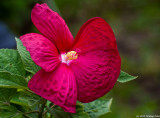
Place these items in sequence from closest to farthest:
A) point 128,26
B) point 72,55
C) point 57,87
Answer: point 57,87 → point 72,55 → point 128,26

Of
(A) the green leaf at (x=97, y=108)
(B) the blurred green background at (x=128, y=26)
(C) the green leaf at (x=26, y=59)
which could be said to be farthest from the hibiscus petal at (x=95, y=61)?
(B) the blurred green background at (x=128, y=26)

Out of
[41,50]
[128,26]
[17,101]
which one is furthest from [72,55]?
[128,26]

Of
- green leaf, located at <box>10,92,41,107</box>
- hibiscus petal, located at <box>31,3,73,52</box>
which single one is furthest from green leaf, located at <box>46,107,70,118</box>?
hibiscus petal, located at <box>31,3,73,52</box>

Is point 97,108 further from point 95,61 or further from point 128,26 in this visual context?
point 128,26

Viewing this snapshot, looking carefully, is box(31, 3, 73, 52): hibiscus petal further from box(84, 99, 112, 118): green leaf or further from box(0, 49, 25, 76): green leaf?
box(84, 99, 112, 118): green leaf

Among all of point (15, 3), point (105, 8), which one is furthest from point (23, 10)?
point (105, 8)

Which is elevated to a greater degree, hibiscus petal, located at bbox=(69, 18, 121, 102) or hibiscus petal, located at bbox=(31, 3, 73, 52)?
hibiscus petal, located at bbox=(31, 3, 73, 52)

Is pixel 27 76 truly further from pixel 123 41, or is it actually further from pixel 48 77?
pixel 123 41

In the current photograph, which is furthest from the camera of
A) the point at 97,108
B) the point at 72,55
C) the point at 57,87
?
the point at 97,108
